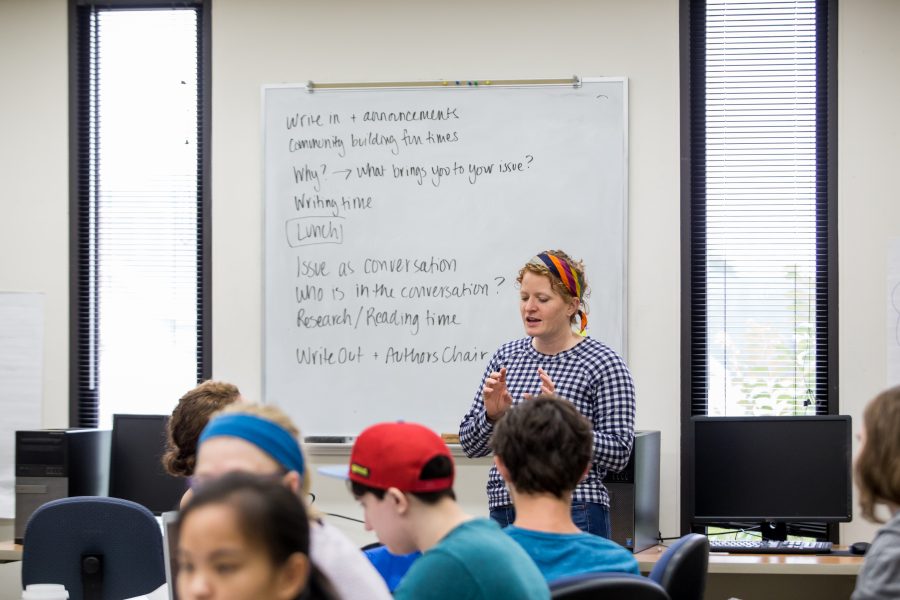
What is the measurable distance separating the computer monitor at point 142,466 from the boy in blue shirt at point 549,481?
2187 millimetres

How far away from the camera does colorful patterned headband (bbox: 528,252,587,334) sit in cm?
280

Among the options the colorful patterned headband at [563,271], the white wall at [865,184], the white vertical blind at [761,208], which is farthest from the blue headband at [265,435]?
the white wall at [865,184]

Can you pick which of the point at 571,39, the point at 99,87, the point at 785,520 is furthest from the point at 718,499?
the point at 99,87

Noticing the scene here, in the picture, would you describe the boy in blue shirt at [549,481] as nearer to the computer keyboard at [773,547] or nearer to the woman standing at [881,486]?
the woman standing at [881,486]

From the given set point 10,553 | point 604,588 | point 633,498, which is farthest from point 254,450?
point 10,553

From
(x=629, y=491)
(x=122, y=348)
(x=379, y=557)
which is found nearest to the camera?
(x=379, y=557)

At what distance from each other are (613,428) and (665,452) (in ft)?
3.94

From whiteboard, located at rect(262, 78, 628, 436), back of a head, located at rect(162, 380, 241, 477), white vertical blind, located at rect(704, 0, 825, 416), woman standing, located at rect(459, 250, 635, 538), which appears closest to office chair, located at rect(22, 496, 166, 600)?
back of a head, located at rect(162, 380, 241, 477)

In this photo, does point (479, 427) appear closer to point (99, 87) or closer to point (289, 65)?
point (289, 65)

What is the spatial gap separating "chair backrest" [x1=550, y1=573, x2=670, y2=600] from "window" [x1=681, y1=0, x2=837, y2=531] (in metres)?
2.32

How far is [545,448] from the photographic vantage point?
6.10 ft

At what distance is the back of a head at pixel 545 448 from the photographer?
1851mm

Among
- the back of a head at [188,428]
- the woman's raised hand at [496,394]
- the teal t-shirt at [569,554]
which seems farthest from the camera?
the woman's raised hand at [496,394]

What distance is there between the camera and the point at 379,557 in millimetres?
1966
